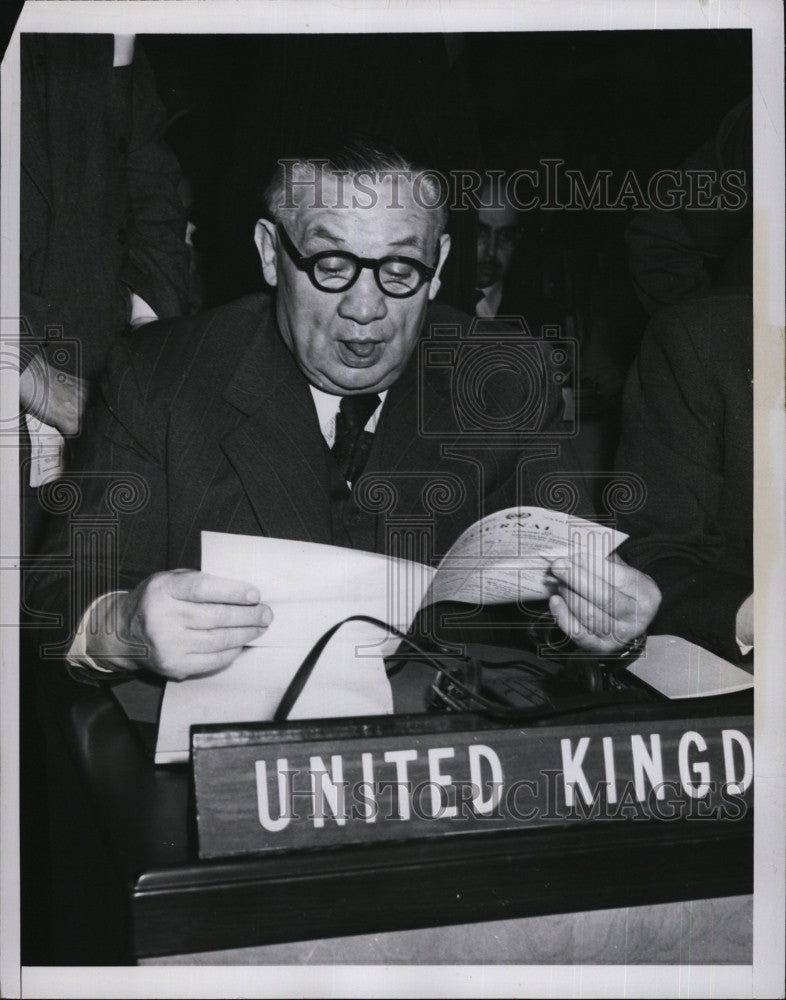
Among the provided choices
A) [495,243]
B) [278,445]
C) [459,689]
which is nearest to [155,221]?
[278,445]

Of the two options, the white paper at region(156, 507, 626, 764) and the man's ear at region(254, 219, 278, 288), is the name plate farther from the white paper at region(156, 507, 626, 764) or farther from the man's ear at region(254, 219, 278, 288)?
the man's ear at region(254, 219, 278, 288)

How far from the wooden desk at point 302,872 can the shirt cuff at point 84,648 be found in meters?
0.06

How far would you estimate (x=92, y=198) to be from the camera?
1.25 m

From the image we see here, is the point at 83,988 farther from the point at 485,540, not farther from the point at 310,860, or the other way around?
the point at 485,540

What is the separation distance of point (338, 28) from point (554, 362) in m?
0.47

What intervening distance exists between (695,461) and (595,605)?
0.25 m

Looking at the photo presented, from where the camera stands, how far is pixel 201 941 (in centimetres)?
90

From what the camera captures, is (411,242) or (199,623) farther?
(411,242)

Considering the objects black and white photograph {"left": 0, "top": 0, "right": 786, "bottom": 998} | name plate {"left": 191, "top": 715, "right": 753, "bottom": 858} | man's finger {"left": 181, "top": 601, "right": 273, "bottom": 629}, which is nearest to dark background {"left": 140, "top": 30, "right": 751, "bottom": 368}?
black and white photograph {"left": 0, "top": 0, "right": 786, "bottom": 998}

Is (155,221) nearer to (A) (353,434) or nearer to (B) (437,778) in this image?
(A) (353,434)

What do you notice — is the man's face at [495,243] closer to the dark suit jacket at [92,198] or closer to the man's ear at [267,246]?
the man's ear at [267,246]

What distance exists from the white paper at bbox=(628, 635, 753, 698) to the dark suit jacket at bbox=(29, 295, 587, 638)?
20cm

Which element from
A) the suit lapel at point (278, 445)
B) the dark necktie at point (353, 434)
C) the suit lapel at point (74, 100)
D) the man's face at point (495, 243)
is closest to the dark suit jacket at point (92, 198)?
the suit lapel at point (74, 100)

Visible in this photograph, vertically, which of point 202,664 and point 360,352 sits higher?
point 360,352
